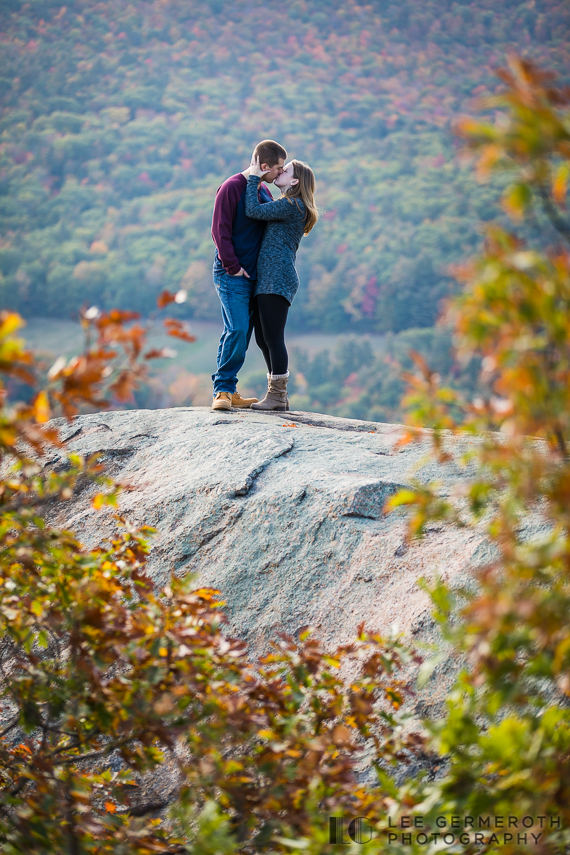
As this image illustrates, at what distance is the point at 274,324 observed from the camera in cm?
434

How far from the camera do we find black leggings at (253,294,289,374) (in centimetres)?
432

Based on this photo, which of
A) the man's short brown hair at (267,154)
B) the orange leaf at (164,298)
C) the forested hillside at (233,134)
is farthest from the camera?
the forested hillside at (233,134)

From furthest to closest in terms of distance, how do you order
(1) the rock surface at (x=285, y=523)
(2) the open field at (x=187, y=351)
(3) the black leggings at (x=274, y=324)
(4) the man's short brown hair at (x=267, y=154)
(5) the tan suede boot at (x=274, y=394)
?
(2) the open field at (x=187, y=351)
(5) the tan suede boot at (x=274, y=394)
(3) the black leggings at (x=274, y=324)
(4) the man's short brown hair at (x=267, y=154)
(1) the rock surface at (x=285, y=523)

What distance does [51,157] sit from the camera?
238 ft

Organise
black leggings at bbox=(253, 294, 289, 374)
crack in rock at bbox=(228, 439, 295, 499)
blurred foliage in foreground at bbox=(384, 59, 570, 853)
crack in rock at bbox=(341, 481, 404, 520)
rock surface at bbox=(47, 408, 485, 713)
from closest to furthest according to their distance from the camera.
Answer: blurred foliage in foreground at bbox=(384, 59, 570, 853)
rock surface at bbox=(47, 408, 485, 713)
crack in rock at bbox=(341, 481, 404, 520)
crack in rock at bbox=(228, 439, 295, 499)
black leggings at bbox=(253, 294, 289, 374)

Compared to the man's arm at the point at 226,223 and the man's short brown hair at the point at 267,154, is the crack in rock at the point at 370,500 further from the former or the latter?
the man's short brown hair at the point at 267,154

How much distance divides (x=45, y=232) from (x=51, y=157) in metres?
16.3

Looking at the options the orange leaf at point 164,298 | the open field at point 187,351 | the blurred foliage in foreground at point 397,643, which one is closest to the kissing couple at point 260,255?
the blurred foliage in foreground at point 397,643

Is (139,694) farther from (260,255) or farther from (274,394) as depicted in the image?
(260,255)

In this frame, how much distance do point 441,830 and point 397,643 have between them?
0.42 metres

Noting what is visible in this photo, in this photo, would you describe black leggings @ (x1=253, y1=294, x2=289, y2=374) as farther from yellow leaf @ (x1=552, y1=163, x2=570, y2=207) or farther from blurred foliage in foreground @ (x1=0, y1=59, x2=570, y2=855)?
yellow leaf @ (x1=552, y1=163, x2=570, y2=207)

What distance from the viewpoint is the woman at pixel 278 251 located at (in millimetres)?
4168

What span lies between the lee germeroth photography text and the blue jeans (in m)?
3.34

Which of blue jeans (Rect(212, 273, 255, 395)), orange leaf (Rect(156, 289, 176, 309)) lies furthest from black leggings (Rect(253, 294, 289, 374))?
orange leaf (Rect(156, 289, 176, 309))
